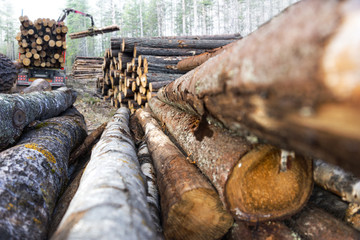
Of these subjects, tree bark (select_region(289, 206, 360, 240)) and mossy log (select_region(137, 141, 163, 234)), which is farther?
mossy log (select_region(137, 141, 163, 234))

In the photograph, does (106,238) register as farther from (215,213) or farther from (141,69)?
(141,69)

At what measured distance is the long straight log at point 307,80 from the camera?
2.07 feet

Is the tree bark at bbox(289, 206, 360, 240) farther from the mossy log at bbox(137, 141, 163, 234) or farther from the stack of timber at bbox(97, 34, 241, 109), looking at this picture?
the stack of timber at bbox(97, 34, 241, 109)

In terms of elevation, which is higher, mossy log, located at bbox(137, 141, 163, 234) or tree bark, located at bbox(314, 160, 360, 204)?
tree bark, located at bbox(314, 160, 360, 204)

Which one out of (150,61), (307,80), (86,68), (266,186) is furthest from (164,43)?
(86,68)

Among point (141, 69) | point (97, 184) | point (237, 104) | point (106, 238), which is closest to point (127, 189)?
point (97, 184)

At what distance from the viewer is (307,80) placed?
27.9 inches

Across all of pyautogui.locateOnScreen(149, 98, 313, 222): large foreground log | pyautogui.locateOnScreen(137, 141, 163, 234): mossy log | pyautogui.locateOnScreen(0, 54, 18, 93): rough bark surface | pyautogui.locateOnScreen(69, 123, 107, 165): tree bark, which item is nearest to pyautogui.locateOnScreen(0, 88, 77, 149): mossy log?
pyautogui.locateOnScreen(69, 123, 107, 165): tree bark

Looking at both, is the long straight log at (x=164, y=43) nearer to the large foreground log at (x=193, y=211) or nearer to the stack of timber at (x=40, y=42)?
the stack of timber at (x=40, y=42)

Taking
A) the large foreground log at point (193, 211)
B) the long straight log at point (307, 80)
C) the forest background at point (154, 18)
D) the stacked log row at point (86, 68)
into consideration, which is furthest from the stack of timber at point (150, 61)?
the forest background at point (154, 18)

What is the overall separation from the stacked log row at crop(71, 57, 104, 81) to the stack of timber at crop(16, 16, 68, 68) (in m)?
7.43

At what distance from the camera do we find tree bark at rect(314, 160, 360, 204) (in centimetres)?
150

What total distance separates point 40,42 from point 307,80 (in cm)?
1030

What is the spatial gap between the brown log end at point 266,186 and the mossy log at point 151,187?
2.09 ft
